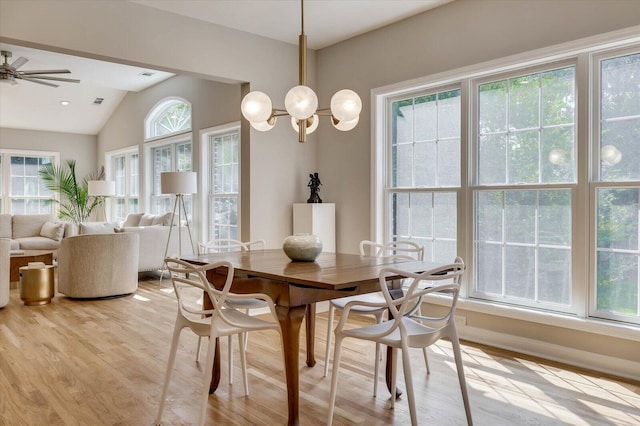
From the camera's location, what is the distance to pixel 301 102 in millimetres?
2693

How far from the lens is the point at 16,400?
2.75m

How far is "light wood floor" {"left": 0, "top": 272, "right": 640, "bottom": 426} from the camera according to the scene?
254cm

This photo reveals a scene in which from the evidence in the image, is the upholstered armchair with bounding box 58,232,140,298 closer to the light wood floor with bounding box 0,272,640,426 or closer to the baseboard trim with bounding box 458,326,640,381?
the light wood floor with bounding box 0,272,640,426

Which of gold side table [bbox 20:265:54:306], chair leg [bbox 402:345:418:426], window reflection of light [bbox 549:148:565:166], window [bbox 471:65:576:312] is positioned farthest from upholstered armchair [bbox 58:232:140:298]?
window reflection of light [bbox 549:148:565:166]

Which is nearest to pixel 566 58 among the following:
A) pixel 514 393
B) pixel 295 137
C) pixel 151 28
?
pixel 514 393

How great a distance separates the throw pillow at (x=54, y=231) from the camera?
8023mm

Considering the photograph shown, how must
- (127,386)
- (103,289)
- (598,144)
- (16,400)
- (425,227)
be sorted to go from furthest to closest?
(103,289) < (425,227) < (598,144) < (127,386) < (16,400)

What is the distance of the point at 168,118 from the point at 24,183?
406cm

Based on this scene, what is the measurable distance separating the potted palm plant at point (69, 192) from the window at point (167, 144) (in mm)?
2337

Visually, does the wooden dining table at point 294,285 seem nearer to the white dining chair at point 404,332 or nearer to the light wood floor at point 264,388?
the white dining chair at point 404,332

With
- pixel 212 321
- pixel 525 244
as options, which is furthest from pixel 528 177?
pixel 212 321

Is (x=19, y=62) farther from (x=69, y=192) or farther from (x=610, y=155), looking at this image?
(x=610, y=155)

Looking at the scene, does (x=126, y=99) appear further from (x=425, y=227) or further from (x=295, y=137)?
(x=425, y=227)

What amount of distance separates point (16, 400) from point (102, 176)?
26.9 feet
